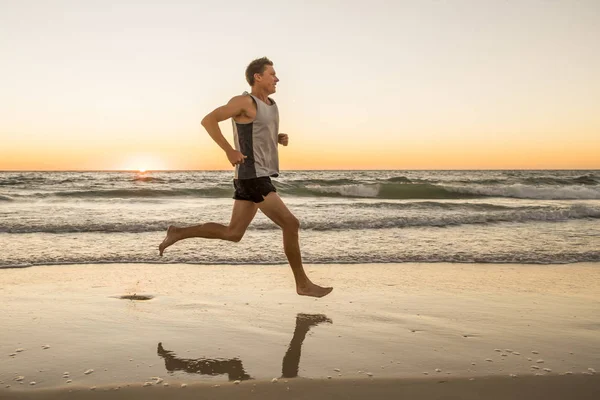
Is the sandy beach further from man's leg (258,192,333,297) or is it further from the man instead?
the man

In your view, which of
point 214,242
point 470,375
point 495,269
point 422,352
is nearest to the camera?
point 470,375

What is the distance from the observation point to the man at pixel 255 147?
4383 mm

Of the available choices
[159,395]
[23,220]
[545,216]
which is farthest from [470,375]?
[545,216]

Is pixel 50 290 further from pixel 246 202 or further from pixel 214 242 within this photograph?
pixel 214 242

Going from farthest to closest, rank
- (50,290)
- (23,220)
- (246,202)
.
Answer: (23,220), (50,290), (246,202)

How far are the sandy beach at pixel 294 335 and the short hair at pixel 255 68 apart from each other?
2.00m

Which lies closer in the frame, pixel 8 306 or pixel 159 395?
pixel 159 395

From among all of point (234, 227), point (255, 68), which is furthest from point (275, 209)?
point (255, 68)

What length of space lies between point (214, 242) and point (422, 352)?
19.5 ft

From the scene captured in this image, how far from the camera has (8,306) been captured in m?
4.98

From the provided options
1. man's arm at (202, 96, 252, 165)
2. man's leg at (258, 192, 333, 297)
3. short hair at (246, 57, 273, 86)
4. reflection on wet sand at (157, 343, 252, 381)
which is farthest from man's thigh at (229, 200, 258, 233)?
reflection on wet sand at (157, 343, 252, 381)

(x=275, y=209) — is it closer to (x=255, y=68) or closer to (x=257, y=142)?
(x=257, y=142)

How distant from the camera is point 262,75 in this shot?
15.1ft

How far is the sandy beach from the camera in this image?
3.14 meters
